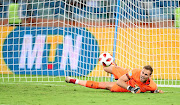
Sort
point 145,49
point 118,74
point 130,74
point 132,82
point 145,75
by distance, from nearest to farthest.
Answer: point 145,75
point 130,74
point 132,82
point 118,74
point 145,49

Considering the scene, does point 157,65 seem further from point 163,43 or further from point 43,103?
point 43,103

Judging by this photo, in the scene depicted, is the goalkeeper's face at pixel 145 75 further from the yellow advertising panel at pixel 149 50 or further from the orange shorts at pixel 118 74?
the yellow advertising panel at pixel 149 50

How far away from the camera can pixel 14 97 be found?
6.95m

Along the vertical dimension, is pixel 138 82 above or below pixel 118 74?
below

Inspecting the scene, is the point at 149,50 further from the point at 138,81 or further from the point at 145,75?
the point at 145,75

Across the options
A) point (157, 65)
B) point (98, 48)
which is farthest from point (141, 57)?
point (98, 48)

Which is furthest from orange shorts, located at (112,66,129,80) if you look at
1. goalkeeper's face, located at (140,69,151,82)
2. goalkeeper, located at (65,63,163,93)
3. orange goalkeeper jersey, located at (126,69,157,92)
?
goalkeeper's face, located at (140,69,151,82)

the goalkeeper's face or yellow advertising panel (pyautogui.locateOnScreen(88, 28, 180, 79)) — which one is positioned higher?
yellow advertising panel (pyautogui.locateOnScreen(88, 28, 180, 79))

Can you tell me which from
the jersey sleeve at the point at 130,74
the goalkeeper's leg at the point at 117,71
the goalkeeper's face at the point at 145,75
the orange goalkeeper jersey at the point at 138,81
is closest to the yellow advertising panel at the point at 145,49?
the goalkeeper's leg at the point at 117,71

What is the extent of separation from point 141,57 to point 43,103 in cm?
643

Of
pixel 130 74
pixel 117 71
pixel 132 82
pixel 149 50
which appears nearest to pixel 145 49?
pixel 149 50

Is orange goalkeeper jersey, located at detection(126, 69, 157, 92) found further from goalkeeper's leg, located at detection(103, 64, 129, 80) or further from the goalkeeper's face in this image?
goalkeeper's leg, located at detection(103, 64, 129, 80)

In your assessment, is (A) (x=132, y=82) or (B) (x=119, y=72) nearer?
(A) (x=132, y=82)

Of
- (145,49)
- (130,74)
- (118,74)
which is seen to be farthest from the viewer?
(145,49)
